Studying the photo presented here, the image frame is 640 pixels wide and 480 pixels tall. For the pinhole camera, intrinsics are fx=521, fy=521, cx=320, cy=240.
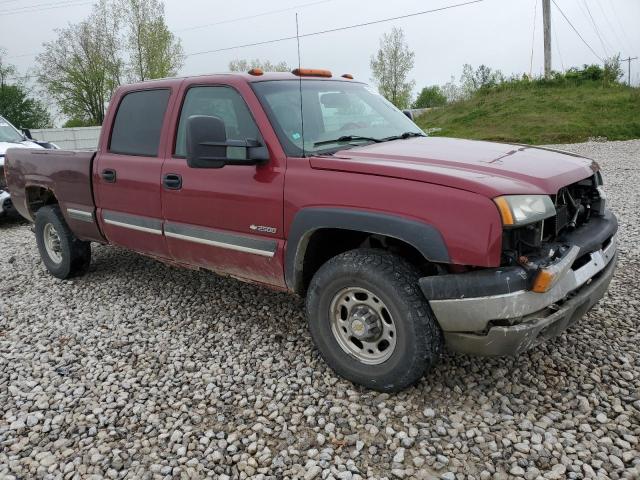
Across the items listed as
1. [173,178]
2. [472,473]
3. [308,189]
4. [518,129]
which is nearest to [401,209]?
[308,189]

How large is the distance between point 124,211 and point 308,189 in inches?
78.1

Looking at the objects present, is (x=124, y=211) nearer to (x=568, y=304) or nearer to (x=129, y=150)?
(x=129, y=150)

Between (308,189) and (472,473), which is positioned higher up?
(308,189)

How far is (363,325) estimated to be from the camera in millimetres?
2947

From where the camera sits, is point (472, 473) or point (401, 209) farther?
point (401, 209)

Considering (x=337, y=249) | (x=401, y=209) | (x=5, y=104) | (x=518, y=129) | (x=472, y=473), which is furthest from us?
(x=5, y=104)

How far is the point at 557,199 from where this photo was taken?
9.82ft

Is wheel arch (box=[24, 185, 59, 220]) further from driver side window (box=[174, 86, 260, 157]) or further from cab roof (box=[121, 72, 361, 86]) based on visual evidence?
driver side window (box=[174, 86, 260, 157])

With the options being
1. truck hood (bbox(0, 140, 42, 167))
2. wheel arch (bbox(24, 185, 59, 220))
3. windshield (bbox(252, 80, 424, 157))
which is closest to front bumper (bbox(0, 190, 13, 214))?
truck hood (bbox(0, 140, 42, 167))

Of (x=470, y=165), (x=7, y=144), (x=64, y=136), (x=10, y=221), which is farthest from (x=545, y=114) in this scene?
(x=64, y=136)

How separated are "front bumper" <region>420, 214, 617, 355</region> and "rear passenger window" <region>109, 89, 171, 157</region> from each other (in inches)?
99.7

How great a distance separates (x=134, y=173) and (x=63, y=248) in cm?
165

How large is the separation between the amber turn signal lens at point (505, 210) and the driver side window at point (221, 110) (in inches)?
64.1

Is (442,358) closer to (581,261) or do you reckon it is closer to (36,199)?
(581,261)
